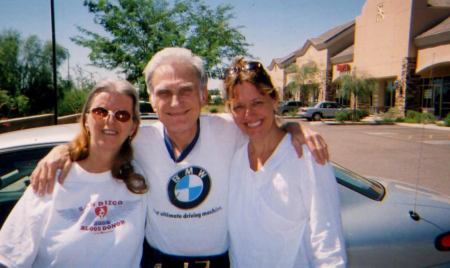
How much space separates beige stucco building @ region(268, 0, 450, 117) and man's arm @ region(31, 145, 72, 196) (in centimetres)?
1932

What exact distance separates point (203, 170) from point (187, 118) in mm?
278

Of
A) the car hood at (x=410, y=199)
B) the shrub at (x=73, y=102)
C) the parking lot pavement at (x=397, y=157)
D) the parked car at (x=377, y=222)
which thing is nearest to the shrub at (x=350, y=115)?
the parking lot pavement at (x=397, y=157)

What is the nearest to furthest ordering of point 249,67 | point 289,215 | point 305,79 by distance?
point 289,215 < point 249,67 < point 305,79

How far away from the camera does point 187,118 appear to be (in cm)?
186

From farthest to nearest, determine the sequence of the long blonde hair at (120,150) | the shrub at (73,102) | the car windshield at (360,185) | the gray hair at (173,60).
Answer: the shrub at (73,102) < the car windshield at (360,185) < the gray hair at (173,60) < the long blonde hair at (120,150)

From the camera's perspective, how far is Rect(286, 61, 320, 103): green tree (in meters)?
33.8

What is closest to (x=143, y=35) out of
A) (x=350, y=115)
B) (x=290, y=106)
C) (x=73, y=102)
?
(x=73, y=102)

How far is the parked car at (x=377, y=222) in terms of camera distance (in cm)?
209

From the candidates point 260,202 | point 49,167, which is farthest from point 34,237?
point 260,202

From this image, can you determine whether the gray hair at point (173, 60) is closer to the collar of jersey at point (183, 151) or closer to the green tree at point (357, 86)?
the collar of jersey at point (183, 151)

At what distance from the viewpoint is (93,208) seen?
1.68 metres

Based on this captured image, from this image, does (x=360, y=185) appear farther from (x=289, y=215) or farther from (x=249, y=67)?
(x=249, y=67)

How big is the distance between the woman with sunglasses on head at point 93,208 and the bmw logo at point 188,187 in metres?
0.15

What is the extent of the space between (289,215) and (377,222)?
0.86 metres
